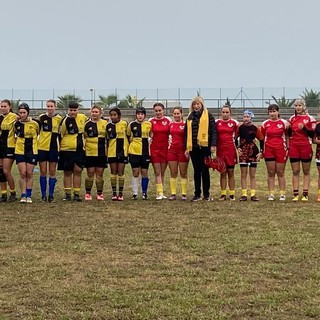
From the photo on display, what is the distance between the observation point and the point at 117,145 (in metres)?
10.6

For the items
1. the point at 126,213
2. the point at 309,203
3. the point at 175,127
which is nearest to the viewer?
the point at 126,213

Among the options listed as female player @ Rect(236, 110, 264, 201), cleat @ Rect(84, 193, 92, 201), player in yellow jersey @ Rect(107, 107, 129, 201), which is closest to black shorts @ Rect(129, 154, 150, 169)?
player in yellow jersey @ Rect(107, 107, 129, 201)

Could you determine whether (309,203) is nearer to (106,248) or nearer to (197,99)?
(197,99)

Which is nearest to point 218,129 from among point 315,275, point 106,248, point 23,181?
point 23,181

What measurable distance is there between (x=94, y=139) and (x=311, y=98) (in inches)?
1625

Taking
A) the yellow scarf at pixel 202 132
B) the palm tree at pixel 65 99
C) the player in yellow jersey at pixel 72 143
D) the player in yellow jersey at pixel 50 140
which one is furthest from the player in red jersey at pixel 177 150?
the palm tree at pixel 65 99

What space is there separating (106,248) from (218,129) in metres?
4.66

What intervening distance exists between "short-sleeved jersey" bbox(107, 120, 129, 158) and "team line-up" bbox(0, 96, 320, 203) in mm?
19

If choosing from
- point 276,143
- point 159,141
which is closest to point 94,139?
point 159,141

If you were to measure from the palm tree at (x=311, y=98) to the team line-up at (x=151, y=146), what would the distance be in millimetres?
38661

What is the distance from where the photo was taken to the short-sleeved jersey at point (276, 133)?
1041 cm

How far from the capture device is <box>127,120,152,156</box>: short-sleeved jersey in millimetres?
10695

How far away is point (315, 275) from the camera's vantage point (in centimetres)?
532

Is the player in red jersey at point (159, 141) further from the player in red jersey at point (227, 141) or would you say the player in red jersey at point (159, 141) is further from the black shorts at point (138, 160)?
the player in red jersey at point (227, 141)
